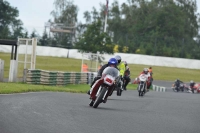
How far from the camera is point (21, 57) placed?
30.3 m

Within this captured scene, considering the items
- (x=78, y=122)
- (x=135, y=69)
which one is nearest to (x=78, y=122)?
(x=78, y=122)

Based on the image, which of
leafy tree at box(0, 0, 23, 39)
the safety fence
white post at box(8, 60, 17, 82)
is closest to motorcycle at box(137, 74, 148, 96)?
the safety fence

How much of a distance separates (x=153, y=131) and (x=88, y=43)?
4233cm

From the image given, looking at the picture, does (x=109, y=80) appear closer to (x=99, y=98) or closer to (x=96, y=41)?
(x=99, y=98)

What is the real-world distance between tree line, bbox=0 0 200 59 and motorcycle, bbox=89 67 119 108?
51.8 m

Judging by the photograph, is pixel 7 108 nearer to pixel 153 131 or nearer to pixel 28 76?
pixel 153 131

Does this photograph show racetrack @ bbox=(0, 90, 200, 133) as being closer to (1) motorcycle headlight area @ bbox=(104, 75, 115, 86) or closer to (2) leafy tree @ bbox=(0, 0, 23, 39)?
(1) motorcycle headlight area @ bbox=(104, 75, 115, 86)

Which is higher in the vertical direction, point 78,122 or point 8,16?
point 8,16

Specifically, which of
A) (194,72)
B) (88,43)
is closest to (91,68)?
(88,43)

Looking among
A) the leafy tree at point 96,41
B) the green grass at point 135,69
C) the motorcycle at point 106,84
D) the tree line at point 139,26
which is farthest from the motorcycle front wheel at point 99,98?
the tree line at point 139,26

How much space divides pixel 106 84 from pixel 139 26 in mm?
92148

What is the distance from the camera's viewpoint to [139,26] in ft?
350

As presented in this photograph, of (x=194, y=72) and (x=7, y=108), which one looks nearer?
(x=7, y=108)

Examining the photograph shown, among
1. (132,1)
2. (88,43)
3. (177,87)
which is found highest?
(132,1)
